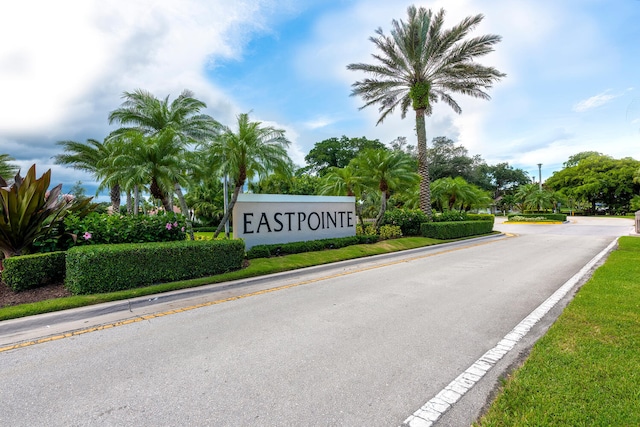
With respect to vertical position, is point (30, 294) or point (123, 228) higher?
point (123, 228)

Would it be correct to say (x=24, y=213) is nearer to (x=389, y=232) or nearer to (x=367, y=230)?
(x=367, y=230)

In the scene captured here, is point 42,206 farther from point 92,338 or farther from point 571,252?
point 571,252

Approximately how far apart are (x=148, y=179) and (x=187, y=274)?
4413 mm

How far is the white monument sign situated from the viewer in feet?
34.6

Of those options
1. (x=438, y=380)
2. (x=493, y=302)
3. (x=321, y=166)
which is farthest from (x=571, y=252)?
(x=321, y=166)

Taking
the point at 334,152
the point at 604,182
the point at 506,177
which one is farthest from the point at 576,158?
the point at 334,152

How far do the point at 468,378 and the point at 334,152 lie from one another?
4901 centimetres

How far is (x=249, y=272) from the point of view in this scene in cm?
789

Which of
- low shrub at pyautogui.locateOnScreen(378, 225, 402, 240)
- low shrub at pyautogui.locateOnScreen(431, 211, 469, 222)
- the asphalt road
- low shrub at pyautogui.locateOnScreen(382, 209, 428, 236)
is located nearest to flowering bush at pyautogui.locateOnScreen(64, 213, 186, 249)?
the asphalt road

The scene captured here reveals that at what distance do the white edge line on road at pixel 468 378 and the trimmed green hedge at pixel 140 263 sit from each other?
5690mm

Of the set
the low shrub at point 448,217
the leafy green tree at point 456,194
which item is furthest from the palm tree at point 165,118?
the leafy green tree at point 456,194

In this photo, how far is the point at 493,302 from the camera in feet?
18.7

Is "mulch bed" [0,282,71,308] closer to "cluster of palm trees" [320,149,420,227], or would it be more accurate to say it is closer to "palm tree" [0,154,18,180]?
"cluster of palm trees" [320,149,420,227]

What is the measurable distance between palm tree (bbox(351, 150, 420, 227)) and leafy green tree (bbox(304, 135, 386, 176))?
3348cm
